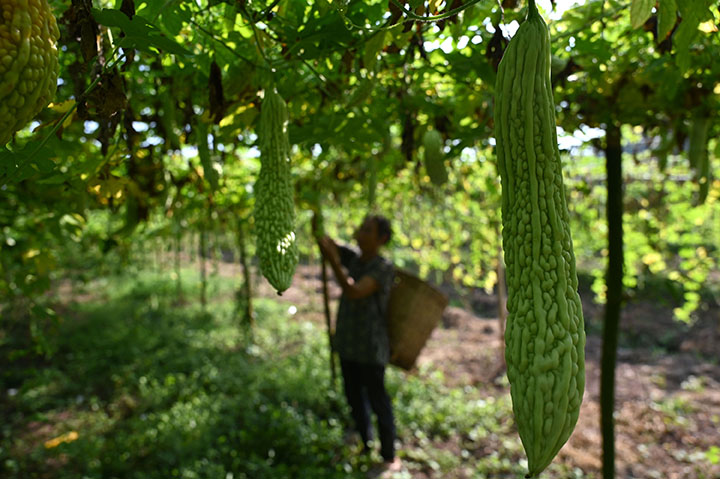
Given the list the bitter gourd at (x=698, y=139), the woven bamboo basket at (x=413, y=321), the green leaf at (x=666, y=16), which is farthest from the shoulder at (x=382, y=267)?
the green leaf at (x=666, y=16)

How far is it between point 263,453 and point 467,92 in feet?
11.0

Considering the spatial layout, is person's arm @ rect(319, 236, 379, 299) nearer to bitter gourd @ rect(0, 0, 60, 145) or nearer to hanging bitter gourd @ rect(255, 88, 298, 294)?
hanging bitter gourd @ rect(255, 88, 298, 294)

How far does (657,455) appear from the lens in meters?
4.20

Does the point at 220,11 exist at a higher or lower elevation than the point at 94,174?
higher

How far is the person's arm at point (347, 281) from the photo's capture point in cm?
313

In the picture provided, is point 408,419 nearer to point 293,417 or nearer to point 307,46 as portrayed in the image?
point 293,417

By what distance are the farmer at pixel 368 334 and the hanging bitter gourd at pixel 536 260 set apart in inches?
106

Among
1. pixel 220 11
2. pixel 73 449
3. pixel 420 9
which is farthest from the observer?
pixel 73 449

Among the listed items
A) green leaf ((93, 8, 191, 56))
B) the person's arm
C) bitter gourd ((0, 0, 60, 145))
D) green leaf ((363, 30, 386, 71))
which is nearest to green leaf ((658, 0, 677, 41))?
green leaf ((363, 30, 386, 71))

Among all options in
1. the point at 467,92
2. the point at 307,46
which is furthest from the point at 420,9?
the point at 467,92

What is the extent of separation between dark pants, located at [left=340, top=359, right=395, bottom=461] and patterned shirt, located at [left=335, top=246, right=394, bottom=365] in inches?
5.6

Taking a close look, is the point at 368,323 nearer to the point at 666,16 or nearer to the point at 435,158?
the point at 435,158

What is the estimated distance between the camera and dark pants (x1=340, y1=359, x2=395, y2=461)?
3750mm

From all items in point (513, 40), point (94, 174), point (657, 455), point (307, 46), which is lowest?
point (657, 455)
